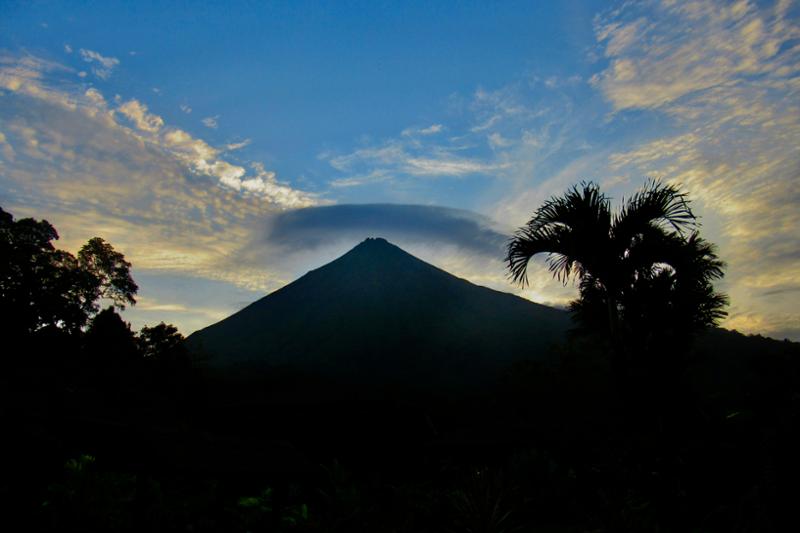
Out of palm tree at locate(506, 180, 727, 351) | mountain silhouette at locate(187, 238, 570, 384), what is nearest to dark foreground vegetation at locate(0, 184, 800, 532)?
palm tree at locate(506, 180, 727, 351)

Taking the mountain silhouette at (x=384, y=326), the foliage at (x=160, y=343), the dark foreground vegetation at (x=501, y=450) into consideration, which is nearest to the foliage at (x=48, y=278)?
the foliage at (x=160, y=343)

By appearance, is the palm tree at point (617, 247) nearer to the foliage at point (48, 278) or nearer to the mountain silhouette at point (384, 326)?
the foliage at point (48, 278)

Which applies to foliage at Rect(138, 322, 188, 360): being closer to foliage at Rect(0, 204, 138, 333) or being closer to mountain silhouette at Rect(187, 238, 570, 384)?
foliage at Rect(0, 204, 138, 333)

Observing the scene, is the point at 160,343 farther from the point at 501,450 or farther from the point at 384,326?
the point at 384,326

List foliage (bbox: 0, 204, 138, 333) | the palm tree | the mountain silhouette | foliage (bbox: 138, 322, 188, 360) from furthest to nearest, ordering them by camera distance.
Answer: the mountain silhouette < foliage (bbox: 138, 322, 188, 360) < foliage (bbox: 0, 204, 138, 333) < the palm tree

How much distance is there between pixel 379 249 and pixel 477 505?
107m

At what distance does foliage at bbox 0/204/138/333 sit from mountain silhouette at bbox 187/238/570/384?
28.8 metres

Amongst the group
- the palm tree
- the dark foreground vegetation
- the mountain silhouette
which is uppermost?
the mountain silhouette

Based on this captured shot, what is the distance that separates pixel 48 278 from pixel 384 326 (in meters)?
59.7

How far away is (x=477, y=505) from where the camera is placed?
302 cm

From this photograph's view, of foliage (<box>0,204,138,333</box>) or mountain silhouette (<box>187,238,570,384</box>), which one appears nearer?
foliage (<box>0,204,138,333</box>)

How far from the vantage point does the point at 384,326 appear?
88875 millimetres

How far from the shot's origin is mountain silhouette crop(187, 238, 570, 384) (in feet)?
246

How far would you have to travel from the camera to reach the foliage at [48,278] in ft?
101
